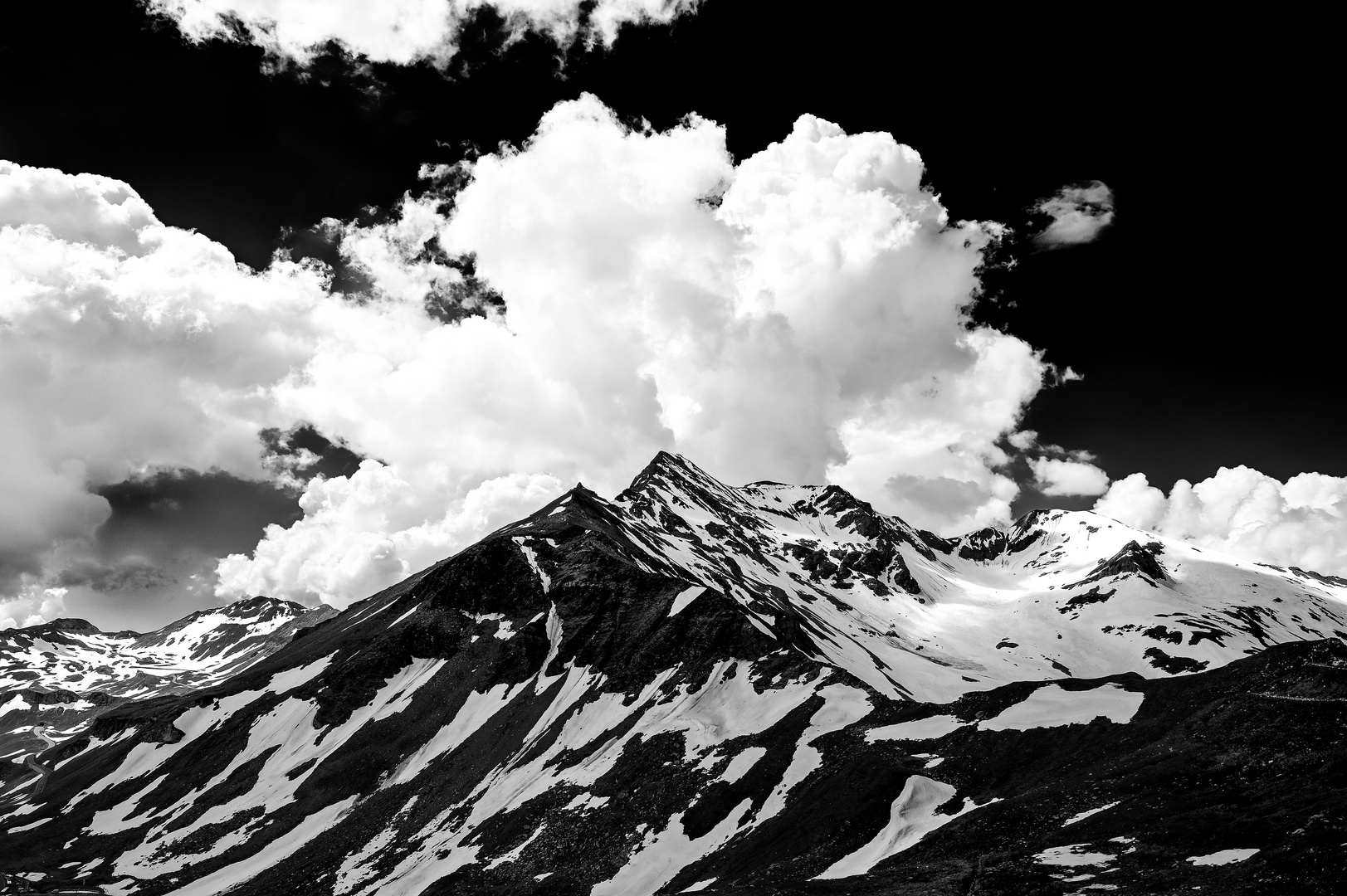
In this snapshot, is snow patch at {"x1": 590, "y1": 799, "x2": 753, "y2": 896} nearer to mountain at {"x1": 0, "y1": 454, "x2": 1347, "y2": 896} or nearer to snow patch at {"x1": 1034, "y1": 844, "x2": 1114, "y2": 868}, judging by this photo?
mountain at {"x1": 0, "y1": 454, "x2": 1347, "y2": 896}

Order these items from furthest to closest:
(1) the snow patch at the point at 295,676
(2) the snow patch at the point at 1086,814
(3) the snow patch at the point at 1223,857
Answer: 1. (1) the snow patch at the point at 295,676
2. (2) the snow patch at the point at 1086,814
3. (3) the snow patch at the point at 1223,857

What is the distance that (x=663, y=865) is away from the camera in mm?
72375

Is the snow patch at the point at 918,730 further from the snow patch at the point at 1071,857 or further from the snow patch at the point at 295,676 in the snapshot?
the snow patch at the point at 295,676

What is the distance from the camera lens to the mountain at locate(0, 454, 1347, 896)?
4931cm

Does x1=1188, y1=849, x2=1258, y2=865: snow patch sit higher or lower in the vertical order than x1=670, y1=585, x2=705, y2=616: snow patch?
lower

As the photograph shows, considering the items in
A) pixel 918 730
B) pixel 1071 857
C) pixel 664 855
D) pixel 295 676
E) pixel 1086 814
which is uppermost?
pixel 295 676

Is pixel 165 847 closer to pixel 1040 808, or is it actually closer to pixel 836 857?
pixel 836 857

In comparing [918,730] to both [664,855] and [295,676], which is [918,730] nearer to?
[664,855]

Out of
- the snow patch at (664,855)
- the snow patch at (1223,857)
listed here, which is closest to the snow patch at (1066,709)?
the snow patch at (664,855)

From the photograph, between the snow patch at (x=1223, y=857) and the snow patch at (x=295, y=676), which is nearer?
the snow patch at (x=1223, y=857)

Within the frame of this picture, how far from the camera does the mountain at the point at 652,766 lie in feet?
162

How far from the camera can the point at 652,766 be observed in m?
92.5

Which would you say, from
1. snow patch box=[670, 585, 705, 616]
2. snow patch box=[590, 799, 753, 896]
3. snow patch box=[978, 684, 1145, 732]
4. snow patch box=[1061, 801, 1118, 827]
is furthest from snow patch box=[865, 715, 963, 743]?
snow patch box=[670, 585, 705, 616]

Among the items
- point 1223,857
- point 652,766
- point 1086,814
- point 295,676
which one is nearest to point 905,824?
point 1086,814
